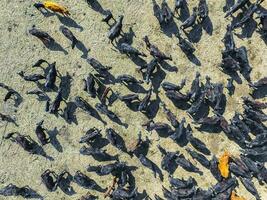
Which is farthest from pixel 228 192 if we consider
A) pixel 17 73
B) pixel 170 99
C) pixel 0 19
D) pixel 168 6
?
pixel 0 19

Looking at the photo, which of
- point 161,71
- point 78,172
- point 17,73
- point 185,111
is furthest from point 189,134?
point 17,73

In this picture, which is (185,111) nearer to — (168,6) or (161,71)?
(161,71)

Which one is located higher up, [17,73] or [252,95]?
[252,95]

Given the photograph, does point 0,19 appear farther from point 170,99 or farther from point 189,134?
point 189,134

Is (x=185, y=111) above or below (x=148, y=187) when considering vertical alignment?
above

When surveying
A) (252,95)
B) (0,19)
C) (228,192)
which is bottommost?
(228,192)

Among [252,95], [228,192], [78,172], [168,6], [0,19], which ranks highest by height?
[168,6]
